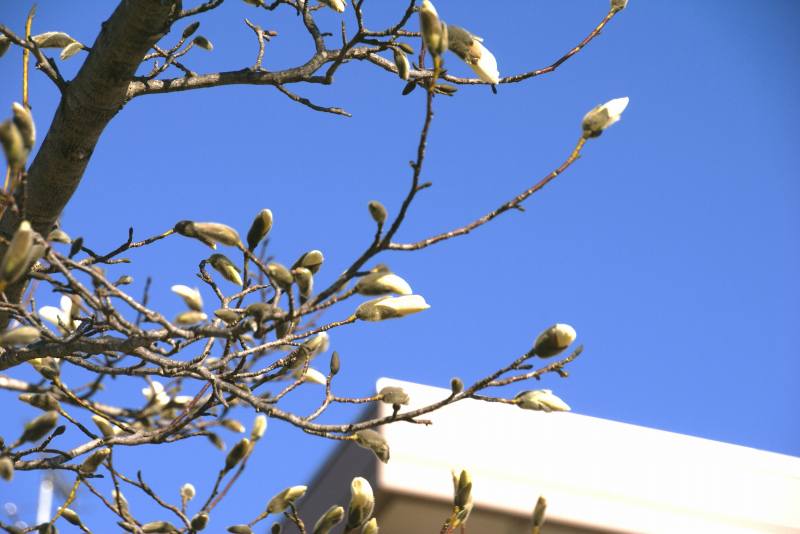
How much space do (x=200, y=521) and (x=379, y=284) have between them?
2.08 ft

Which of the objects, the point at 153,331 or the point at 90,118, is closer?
the point at 153,331

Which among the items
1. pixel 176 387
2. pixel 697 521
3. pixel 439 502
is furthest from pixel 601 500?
pixel 176 387

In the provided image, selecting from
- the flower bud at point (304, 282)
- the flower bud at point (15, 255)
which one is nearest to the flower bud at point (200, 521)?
the flower bud at point (304, 282)

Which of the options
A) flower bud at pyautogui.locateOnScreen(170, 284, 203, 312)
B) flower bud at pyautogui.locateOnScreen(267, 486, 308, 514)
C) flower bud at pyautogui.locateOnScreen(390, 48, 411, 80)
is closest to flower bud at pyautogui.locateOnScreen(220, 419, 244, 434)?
flower bud at pyautogui.locateOnScreen(267, 486, 308, 514)

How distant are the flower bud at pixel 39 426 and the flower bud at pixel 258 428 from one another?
37 centimetres

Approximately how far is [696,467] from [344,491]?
76 centimetres

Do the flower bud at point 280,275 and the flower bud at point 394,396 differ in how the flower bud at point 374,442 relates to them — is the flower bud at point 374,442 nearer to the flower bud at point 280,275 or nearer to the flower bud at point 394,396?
the flower bud at point 394,396

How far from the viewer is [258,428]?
1804 mm

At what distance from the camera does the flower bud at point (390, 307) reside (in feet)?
5.15

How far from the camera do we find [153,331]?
157 cm

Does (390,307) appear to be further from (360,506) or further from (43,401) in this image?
(43,401)

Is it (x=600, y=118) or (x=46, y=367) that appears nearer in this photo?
(x=600, y=118)

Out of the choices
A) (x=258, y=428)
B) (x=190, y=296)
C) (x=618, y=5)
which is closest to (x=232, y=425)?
(x=258, y=428)

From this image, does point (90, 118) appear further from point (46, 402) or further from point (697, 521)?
point (697, 521)
